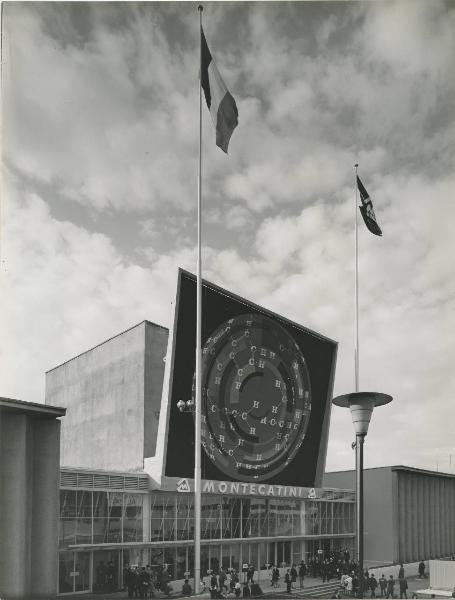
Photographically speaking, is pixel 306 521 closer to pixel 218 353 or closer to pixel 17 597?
pixel 218 353

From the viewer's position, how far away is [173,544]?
123ft

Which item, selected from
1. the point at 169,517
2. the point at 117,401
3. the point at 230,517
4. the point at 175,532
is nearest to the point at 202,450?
the point at 169,517

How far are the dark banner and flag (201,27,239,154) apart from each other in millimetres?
12614

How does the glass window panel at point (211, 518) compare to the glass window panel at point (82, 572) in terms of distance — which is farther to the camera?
the glass window panel at point (211, 518)

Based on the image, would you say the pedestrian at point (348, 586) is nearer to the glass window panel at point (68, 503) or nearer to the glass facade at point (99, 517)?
the glass facade at point (99, 517)

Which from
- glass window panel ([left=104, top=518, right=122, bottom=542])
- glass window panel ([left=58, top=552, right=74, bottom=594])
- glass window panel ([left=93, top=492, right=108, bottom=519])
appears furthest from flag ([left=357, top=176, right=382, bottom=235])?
glass window panel ([left=58, top=552, right=74, bottom=594])

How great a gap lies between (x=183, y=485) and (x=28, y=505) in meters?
16.2

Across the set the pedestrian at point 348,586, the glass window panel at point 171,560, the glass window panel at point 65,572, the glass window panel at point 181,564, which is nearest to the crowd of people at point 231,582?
the pedestrian at point 348,586

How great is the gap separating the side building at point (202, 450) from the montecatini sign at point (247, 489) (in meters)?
0.07

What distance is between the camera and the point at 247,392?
42.4m

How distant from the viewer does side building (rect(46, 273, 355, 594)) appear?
1382 inches

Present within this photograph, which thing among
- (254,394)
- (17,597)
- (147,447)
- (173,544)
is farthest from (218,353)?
(17,597)

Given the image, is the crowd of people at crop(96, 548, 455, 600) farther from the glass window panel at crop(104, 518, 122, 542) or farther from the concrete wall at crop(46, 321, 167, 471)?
the concrete wall at crop(46, 321, 167, 471)

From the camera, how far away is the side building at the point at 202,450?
3509 centimetres
